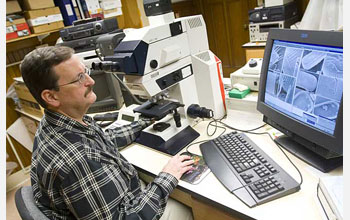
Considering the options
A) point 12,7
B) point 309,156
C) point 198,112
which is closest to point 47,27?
point 12,7

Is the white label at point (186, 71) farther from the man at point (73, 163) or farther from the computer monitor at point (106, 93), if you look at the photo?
the computer monitor at point (106, 93)

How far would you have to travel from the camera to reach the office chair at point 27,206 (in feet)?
2.76

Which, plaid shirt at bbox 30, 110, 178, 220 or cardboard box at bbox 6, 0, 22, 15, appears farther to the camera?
cardboard box at bbox 6, 0, 22, 15

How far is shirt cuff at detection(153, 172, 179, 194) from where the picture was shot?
100 cm

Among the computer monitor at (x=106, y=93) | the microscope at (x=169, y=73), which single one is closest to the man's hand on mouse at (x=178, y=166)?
the microscope at (x=169, y=73)

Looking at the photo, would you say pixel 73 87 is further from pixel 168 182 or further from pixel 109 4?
pixel 109 4

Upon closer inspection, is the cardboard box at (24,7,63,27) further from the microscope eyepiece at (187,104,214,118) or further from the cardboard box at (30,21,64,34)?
the microscope eyepiece at (187,104,214,118)

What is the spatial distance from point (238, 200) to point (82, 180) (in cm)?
53

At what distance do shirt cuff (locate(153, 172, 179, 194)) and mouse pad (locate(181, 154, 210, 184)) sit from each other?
48mm

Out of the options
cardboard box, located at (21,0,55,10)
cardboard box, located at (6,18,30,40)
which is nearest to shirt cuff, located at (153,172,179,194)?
cardboard box, located at (6,18,30,40)

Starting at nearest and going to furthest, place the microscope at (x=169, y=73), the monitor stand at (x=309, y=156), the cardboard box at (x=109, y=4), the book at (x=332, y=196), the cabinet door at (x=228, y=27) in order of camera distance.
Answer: the book at (x=332, y=196) → the monitor stand at (x=309, y=156) → the microscope at (x=169, y=73) → the cardboard box at (x=109, y=4) → the cabinet door at (x=228, y=27)

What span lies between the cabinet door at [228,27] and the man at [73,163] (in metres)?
3.39

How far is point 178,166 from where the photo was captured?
1.07m

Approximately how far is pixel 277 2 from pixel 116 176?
2.62 m
